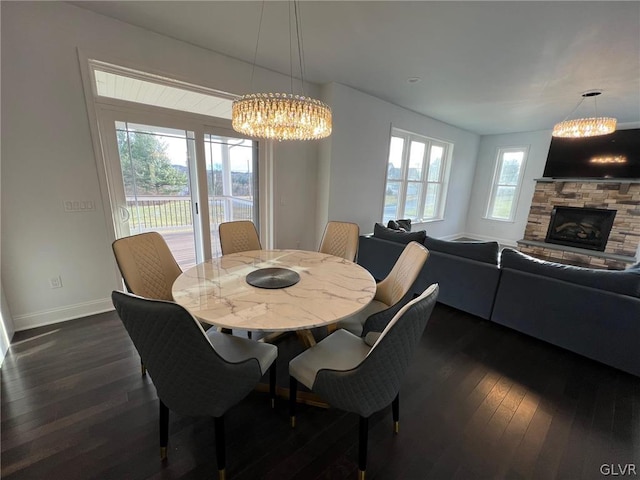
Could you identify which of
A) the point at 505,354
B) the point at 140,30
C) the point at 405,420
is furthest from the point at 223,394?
the point at 140,30

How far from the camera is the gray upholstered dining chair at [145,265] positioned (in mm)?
1686

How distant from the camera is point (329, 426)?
1.50 meters

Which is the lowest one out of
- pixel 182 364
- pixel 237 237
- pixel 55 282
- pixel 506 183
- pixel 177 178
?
pixel 55 282

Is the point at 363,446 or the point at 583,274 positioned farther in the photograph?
the point at 583,274

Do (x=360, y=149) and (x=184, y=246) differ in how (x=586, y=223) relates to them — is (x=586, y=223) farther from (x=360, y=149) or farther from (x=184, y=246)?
(x=184, y=246)

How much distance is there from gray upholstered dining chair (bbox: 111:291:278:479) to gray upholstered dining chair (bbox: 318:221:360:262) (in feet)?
5.29

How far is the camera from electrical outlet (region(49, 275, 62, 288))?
7.59 ft

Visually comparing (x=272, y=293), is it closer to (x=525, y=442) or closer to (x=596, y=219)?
(x=525, y=442)

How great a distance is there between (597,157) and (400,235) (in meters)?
4.67

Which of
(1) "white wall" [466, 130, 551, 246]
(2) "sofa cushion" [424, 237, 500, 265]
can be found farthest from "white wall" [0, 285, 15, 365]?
(1) "white wall" [466, 130, 551, 246]

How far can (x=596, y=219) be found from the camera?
4.86 m

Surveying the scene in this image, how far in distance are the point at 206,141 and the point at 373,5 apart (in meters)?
2.17

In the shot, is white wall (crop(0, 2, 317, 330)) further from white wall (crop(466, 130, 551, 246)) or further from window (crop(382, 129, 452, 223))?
white wall (crop(466, 130, 551, 246))

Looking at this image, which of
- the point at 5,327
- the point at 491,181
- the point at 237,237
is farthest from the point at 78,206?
the point at 491,181
